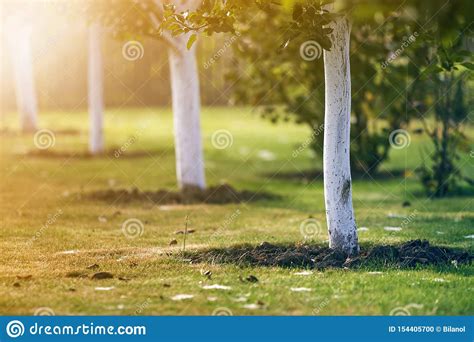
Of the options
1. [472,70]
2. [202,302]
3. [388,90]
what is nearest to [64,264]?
[202,302]

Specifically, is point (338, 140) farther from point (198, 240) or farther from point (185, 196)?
point (185, 196)

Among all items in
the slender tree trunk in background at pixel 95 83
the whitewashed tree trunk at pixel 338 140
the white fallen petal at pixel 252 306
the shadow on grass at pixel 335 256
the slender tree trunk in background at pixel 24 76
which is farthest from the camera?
the slender tree trunk in background at pixel 24 76

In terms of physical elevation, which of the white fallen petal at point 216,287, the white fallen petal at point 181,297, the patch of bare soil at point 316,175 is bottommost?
the patch of bare soil at point 316,175

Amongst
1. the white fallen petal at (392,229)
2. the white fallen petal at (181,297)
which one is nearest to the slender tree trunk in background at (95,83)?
→ the white fallen petal at (392,229)

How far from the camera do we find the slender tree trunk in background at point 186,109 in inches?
523

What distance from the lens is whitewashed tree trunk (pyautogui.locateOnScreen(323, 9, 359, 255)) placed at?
8078 millimetres

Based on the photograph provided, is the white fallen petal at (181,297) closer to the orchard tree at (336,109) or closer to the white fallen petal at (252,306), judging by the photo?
the white fallen petal at (252,306)

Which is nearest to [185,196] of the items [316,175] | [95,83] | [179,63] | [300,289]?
[179,63]

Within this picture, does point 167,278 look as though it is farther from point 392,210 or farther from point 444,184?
point 444,184

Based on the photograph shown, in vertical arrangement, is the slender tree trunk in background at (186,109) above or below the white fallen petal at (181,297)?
above

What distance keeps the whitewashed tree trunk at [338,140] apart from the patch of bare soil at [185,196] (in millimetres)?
5168

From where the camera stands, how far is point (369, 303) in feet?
21.8

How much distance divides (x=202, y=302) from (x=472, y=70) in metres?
3.84

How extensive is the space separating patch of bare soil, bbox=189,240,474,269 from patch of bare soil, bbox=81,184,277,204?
4.74 meters
